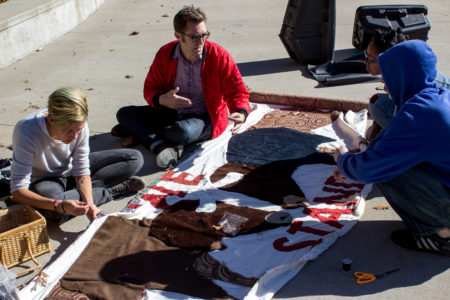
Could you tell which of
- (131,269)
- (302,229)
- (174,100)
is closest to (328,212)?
(302,229)

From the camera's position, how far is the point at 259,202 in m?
3.54

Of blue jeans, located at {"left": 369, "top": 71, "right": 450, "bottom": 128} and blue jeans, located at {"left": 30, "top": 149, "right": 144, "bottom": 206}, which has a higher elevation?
blue jeans, located at {"left": 369, "top": 71, "right": 450, "bottom": 128}

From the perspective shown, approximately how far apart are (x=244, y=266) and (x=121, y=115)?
2.20 m

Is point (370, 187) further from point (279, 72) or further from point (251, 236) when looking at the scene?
point (279, 72)

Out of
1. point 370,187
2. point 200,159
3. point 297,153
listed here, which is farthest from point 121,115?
point 370,187

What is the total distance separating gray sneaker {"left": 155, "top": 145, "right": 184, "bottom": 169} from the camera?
407 centimetres

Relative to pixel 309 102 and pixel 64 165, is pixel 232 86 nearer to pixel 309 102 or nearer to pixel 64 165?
pixel 309 102

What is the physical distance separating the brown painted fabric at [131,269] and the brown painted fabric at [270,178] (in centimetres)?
86

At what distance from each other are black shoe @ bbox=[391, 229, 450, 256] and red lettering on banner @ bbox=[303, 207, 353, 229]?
0.39 meters

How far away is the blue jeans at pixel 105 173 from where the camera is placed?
11.4ft

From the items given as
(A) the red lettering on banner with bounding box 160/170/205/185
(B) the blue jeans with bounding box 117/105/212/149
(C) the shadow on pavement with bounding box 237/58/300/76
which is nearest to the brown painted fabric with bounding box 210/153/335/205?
(A) the red lettering on banner with bounding box 160/170/205/185

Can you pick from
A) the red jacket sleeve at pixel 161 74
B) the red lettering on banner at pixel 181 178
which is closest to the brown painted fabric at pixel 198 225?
the red lettering on banner at pixel 181 178

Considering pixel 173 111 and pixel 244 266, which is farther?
pixel 173 111

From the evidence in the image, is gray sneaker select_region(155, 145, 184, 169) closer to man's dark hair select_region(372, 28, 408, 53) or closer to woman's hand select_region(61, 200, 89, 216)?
woman's hand select_region(61, 200, 89, 216)
